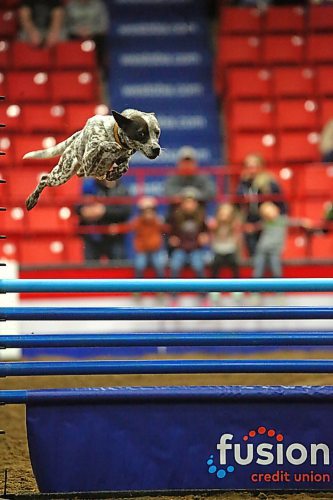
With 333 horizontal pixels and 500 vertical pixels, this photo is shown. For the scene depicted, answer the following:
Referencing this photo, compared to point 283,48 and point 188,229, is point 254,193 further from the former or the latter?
point 283,48

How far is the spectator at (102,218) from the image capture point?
5371 mm

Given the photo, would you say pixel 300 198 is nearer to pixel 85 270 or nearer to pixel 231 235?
pixel 231 235

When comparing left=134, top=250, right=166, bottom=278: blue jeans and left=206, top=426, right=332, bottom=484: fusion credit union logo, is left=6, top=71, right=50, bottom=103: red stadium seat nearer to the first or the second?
left=134, top=250, right=166, bottom=278: blue jeans

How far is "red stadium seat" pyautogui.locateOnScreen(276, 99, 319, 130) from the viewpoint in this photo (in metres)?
10.6

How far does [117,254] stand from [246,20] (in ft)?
16.0

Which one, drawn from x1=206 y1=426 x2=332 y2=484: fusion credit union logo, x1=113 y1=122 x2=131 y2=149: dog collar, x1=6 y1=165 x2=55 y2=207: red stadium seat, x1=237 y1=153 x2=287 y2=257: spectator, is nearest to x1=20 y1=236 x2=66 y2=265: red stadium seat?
x1=6 y1=165 x2=55 y2=207: red stadium seat

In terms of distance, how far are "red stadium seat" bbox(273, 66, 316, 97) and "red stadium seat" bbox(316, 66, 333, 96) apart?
0.34 feet

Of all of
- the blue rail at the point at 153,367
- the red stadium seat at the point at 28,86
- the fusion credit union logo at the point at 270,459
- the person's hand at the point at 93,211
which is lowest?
the fusion credit union logo at the point at 270,459

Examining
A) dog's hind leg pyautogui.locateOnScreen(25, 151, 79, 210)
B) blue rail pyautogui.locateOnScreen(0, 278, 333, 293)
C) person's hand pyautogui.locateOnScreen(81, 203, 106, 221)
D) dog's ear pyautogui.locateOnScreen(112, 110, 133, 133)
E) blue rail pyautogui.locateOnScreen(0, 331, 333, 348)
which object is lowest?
blue rail pyautogui.locateOnScreen(0, 331, 333, 348)

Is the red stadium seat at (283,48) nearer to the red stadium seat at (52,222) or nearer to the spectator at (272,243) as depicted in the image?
the spectator at (272,243)

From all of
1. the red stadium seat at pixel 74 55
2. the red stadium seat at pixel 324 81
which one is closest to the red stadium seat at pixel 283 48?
the red stadium seat at pixel 324 81

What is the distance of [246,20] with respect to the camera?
1170cm

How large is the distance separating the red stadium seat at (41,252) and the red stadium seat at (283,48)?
4.11 m

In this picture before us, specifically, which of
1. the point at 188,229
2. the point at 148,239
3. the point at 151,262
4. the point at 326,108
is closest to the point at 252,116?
the point at 326,108
